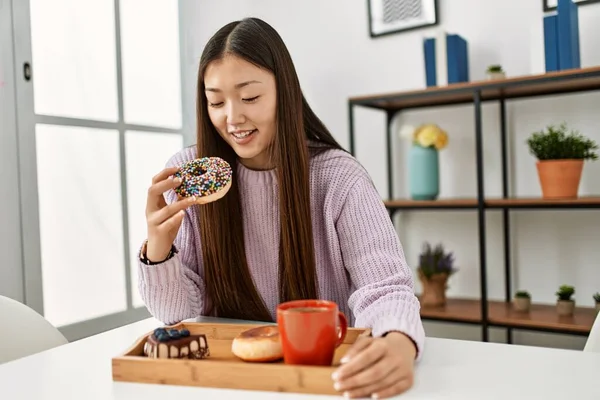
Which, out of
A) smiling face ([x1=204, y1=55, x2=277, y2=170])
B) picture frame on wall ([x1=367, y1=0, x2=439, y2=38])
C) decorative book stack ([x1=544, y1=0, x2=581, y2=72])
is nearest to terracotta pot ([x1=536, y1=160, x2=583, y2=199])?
decorative book stack ([x1=544, y1=0, x2=581, y2=72])

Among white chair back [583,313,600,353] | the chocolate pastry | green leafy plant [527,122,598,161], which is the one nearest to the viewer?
the chocolate pastry

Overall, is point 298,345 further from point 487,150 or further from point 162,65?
point 162,65

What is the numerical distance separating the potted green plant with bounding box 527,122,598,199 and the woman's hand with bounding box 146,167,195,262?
5.58ft

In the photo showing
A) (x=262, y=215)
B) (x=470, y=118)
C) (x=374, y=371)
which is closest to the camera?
(x=374, y=371)

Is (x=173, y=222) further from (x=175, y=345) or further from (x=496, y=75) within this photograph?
(x=496, y=75)

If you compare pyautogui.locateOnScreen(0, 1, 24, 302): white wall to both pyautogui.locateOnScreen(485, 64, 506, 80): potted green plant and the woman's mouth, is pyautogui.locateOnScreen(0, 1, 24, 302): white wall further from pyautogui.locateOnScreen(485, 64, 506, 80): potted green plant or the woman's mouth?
pyautogui.locateOnScreen(485, 64, 506, 80): potted green plant

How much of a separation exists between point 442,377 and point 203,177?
605mm

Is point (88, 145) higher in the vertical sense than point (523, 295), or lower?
higher

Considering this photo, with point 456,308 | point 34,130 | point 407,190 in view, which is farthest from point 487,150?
point 34,130

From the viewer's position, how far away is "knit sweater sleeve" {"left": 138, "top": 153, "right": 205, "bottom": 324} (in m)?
1.20

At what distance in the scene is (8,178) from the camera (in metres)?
2.42

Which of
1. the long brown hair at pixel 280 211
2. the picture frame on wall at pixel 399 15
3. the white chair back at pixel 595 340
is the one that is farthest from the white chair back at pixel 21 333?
the picture frame on wall at pixel 399 15

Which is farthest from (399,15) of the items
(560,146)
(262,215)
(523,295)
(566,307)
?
(262,215)

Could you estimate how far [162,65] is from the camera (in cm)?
330
